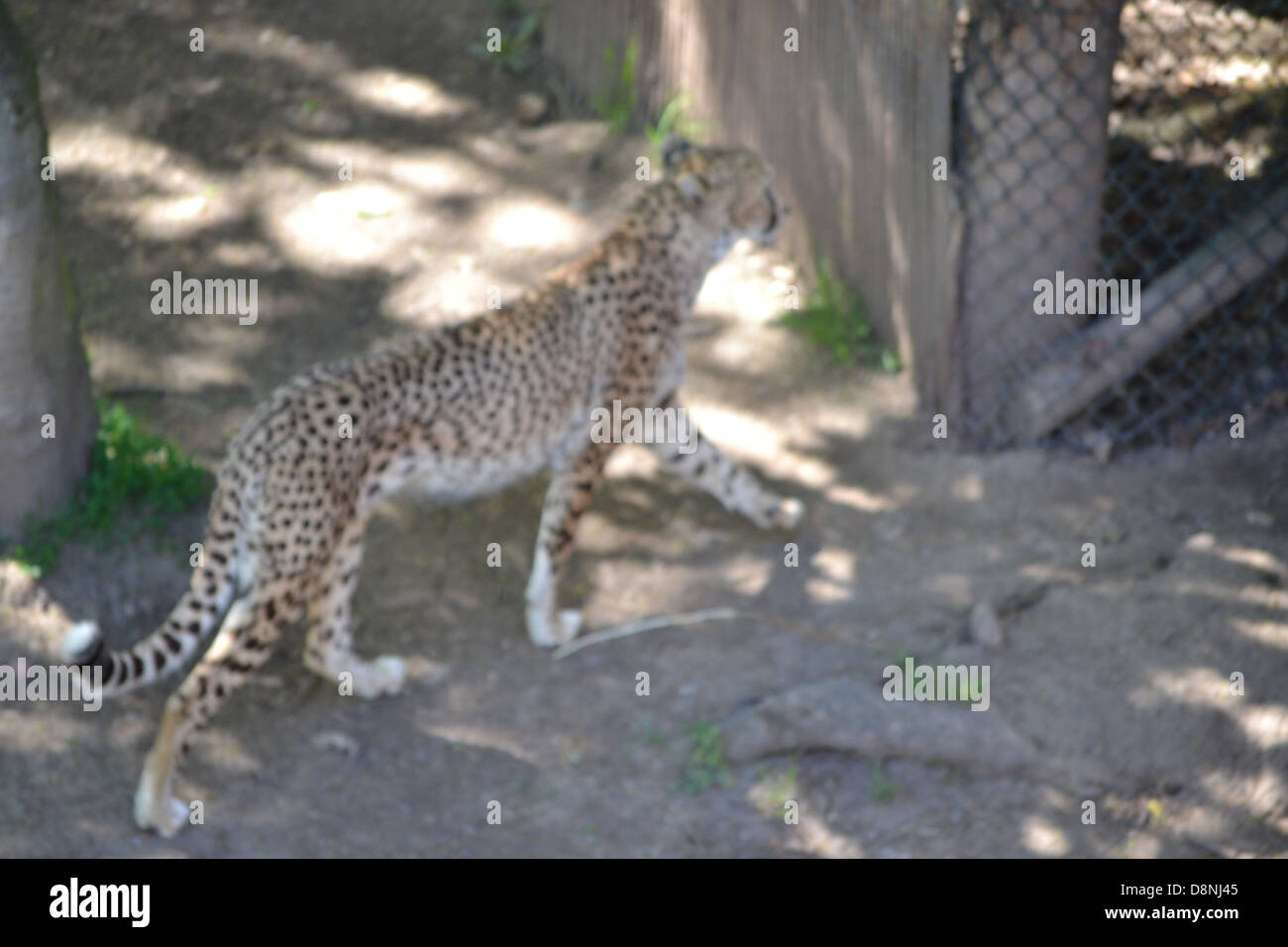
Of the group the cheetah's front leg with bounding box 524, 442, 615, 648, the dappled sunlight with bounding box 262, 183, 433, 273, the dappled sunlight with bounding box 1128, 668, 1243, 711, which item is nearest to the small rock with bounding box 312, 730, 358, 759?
the cheetah's front leg with bounding box 524, 442, 615, 648

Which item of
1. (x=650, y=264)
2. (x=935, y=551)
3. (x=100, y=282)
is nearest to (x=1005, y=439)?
(x=935, y=551)

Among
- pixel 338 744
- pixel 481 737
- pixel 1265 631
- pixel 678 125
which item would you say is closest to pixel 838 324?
pixel 678 125

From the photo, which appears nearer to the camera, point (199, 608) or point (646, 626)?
point (199, 608)

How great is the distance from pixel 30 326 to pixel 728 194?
2.43m

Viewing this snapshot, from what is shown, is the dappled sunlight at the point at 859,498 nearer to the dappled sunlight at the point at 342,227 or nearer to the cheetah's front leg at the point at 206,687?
the cheetah's front leg at the point at 206,687

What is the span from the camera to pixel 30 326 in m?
4.68

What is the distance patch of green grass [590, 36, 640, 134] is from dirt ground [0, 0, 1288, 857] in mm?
170

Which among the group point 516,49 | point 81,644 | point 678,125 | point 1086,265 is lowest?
point 81,644

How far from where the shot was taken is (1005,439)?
223 inches

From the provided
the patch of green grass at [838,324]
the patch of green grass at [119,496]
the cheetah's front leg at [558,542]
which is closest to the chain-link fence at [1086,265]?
the patch of green grass at [838,324]

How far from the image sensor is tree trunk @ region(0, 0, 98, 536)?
4.60 m

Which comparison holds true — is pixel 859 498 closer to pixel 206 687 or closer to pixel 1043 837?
pixel 1043 837

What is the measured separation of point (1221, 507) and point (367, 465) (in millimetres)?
3023

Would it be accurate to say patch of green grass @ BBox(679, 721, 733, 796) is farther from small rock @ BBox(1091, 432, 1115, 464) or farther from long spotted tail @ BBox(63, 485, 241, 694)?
small rock @ BBox(1091, 432, 1115, 464)
